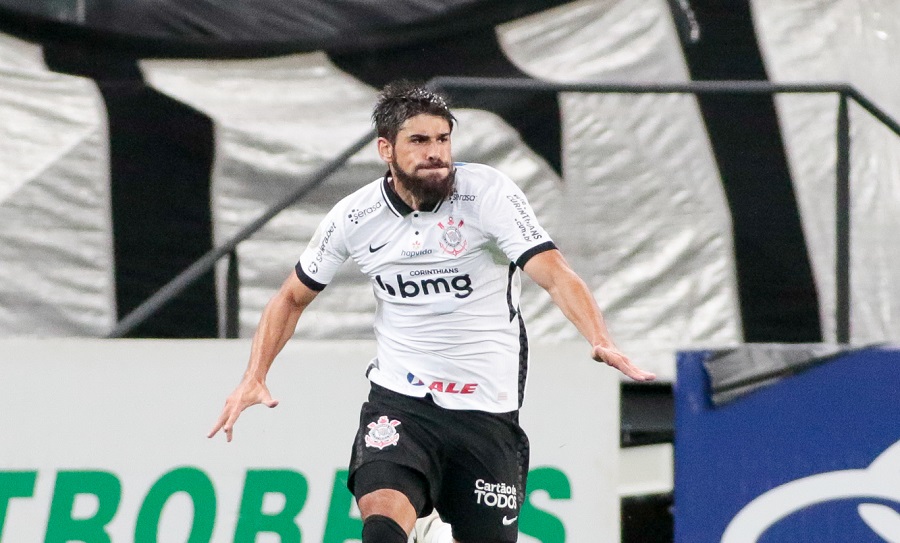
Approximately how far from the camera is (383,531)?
5.39 meters

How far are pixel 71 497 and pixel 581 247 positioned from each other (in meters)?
2.41

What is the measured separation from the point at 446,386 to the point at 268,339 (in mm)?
655

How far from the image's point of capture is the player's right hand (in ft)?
18.1

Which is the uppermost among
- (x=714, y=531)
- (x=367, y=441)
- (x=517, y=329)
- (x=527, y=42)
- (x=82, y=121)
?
(x=527, y=42)

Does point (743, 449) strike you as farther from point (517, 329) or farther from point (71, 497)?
point (71, 497)

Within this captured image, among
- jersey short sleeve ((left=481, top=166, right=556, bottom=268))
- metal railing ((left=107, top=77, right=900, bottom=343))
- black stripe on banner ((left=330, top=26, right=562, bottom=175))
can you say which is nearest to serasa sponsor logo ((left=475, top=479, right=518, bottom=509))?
jersey short sleeve ((left=481, top=166, right=556, bottom=268))

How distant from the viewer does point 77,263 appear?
7.46m

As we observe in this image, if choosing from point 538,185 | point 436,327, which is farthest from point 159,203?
point 436,327

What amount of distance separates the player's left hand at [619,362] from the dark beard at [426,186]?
808mm

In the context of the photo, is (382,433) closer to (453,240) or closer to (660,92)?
(453,240)

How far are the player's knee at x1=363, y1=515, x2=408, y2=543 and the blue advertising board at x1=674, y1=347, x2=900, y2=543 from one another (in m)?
2.07

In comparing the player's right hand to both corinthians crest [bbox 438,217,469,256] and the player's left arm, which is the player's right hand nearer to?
corinthians crest [bbox 438,217,469,256]

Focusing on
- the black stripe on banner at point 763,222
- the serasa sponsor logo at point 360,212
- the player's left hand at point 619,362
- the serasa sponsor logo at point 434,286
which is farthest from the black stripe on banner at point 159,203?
the player's left hand at point 619,362

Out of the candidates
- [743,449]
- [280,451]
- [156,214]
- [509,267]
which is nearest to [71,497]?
[280,451]
